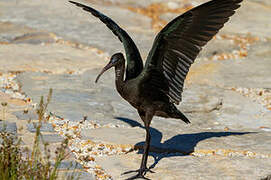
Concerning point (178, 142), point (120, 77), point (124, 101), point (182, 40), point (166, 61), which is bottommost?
point (124, 101)

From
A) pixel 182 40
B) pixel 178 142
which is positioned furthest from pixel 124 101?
pixel 182 40

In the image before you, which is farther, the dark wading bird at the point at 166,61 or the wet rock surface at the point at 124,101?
the wet rock surface at the point at 124,101

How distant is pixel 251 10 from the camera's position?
10977 mm

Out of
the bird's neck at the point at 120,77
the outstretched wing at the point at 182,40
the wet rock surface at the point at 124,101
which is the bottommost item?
the wet rock surface at the point at 124,101

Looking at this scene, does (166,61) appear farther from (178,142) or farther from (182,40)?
(178,142)

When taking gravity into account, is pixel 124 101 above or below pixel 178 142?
below

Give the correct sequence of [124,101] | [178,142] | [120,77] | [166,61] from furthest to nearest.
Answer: [124,101]
[178,142]
[166,61]
[120,77]

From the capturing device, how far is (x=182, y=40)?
13.9 ft

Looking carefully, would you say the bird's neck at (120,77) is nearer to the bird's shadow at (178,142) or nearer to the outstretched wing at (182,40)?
the outstretched wing at (182,40)

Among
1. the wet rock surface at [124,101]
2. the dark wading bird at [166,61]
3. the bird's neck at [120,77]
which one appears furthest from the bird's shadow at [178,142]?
the bird's neck at [120,77]

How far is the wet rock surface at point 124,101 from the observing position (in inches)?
176

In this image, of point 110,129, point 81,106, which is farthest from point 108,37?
point 110,129

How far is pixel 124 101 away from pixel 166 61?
1910mm

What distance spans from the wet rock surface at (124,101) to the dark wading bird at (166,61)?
1.55 feet
